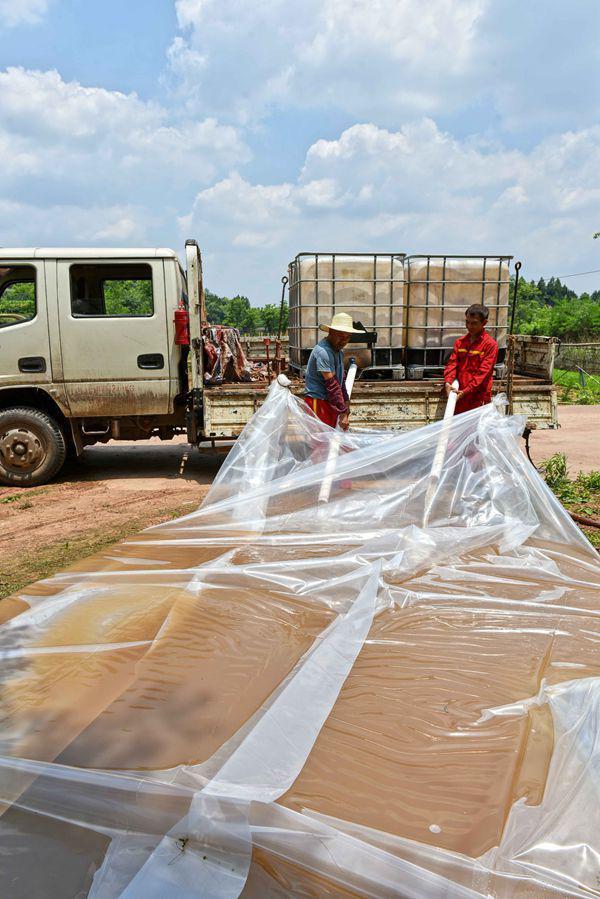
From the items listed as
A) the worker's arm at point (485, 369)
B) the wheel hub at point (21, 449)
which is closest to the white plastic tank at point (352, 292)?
the worker's arm at point (485, 369)

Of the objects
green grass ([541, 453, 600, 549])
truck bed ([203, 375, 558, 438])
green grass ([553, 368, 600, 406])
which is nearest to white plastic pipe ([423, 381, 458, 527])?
green grass ([541, 453, 600, 549])

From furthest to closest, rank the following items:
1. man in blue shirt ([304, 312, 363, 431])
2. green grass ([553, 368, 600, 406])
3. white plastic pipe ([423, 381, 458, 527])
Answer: green grass ([553, 368, 600, 406]) < man in blue shirt ([304, 312, 363, 431]) < white plastic pipe ([423, 381, 458, 527])

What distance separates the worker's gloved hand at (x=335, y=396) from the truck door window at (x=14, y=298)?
300 centimetres

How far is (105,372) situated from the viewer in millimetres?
6113

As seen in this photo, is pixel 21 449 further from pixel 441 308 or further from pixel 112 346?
pixel 441 308

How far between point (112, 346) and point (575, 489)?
15.0 feet

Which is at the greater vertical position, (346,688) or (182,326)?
(182,326)

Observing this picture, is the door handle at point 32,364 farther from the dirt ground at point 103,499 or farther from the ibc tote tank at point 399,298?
the ibc tote tank at point 399,298

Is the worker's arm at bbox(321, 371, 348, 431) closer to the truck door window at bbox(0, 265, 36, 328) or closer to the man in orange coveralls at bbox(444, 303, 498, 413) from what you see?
the man in orange coveralls at bbox(444, 303, 498, 413)

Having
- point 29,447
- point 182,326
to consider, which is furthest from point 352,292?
point 29,447

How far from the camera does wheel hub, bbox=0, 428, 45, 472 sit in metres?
6.14

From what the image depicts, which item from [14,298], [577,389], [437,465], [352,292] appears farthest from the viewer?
[577,389]

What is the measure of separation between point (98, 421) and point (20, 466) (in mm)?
861

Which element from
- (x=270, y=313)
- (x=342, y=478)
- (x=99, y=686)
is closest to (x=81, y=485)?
(x=342, y=478)
